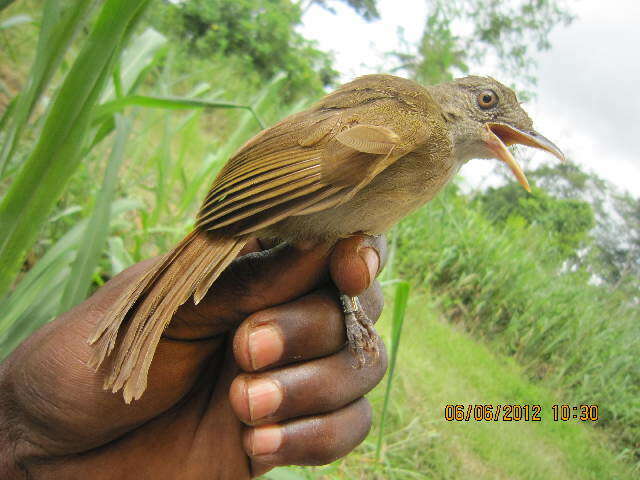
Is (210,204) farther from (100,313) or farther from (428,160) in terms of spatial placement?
(428,160)

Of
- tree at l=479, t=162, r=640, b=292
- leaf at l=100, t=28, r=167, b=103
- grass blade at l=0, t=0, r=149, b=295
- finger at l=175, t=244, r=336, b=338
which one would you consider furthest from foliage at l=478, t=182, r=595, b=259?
grass blade at l=0, t=0, r=149, b=295

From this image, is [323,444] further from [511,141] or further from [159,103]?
[511,141]

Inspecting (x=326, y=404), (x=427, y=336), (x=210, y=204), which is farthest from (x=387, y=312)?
(x=210, y=204)

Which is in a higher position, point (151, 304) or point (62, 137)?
point (62, 137)

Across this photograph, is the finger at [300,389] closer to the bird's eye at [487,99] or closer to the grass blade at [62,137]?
the grass blade at [62,137]

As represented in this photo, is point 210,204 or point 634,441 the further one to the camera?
point 634,441

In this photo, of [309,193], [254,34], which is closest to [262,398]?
[309,193]

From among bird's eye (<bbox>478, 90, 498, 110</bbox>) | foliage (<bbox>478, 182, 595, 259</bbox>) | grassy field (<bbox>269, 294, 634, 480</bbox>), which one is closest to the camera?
bird's eye (<bbox>478, 90, 498, 110</bbox>)

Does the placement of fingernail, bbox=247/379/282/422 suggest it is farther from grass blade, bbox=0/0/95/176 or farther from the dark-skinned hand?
grass blade, bbox=0/0/95/176
